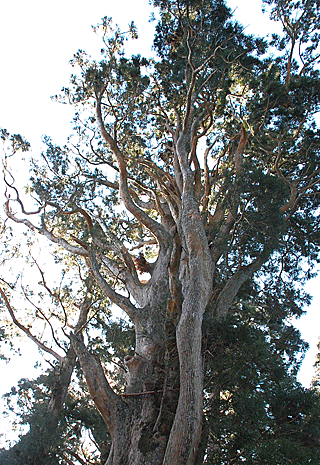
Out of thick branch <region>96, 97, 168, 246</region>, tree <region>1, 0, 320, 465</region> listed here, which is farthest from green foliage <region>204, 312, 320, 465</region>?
thick branch <region>96, 97, 168, 246</region>

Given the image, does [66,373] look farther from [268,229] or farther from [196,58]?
[196,58]

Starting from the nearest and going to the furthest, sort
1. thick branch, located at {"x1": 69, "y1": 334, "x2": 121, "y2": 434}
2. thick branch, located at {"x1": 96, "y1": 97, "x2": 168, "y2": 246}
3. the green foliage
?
Answer: the green foliage
thick branch, located at {"x1": 69, "y1": 334, "x2": 121, "y2": 434}
thick branch, located at {"x1": 96, "y1": 97, "x2": 168, "y2": 246}

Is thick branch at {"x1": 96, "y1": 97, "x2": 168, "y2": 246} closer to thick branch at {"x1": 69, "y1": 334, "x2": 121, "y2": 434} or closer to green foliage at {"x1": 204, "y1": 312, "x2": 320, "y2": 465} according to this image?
green foliage at {"x1": 204, "y1": 312, "x2": 320, "y2": 465}

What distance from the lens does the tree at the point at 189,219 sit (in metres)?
5.23

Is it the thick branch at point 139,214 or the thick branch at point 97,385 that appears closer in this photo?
the thick branch at point 97,385

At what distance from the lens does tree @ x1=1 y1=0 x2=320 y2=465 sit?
5.23 m

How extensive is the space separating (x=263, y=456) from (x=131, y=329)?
3706 mm

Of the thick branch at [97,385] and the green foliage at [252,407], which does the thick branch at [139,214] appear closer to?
the green foliage at [252,407]

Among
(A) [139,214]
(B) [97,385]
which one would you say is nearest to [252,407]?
(B) [97,385]

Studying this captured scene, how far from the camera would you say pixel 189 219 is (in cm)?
589

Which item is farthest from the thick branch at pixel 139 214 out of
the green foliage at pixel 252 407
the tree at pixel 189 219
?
the green foliage at pixel 252 407

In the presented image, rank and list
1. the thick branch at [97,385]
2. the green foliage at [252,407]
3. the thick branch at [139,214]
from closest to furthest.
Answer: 1. the green foliage at [252,407]
2. the thick branch at [97,385]
3. the thick branch at [139,214]

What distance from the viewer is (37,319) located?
12008 mm

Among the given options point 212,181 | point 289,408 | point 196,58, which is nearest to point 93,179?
point 212,181
